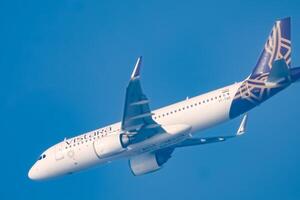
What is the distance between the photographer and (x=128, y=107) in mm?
61688

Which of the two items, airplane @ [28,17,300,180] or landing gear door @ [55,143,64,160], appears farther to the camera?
landing gear door @ [55,143,64,160]

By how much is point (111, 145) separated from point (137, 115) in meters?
3.47

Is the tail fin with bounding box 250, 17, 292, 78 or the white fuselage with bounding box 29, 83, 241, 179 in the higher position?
the tail fin with bounding box 250, 17, 292, 78

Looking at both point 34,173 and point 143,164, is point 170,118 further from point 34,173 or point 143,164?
point 34,173

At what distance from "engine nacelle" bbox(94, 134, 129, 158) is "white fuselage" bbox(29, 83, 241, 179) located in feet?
1.47

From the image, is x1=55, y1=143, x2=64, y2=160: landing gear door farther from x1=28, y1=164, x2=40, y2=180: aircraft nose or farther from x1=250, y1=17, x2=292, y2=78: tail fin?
x1=250, y1=17, x2=292, y2=78: tail fin

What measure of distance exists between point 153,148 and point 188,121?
4.22 metres

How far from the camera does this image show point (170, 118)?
6662 cm

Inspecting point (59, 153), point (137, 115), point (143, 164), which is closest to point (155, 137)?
point (137, 115)

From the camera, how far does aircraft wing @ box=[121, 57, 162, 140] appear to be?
2359 inches

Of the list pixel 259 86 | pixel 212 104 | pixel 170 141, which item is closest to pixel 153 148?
pixel 170 141

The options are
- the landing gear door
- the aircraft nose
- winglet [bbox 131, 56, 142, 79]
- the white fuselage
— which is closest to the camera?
winglet [bbox 131, 56, 142, 79]

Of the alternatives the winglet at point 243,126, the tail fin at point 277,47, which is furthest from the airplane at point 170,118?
the winglet at point 243,126

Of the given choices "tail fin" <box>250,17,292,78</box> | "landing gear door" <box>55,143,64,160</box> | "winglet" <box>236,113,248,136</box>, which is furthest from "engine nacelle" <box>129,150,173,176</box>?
"tail fin" <box>250,17,292,78</box>
